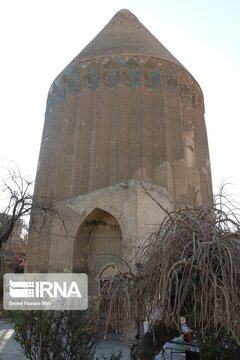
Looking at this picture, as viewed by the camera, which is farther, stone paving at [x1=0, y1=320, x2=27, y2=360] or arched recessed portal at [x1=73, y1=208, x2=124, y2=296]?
arched recessed portal at [x1=73, y1=208, x2=124, y2=296]

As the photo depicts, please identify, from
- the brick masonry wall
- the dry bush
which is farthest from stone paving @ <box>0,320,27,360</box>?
the brick masonry wall

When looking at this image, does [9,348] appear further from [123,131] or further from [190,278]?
[123,131]

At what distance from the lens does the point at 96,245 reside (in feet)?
49.9

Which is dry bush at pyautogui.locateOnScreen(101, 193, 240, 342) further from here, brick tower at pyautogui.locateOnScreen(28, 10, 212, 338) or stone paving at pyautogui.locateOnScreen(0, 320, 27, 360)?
brick tower at pyautogui.locateOnScreen(28, 10, 212, 338)

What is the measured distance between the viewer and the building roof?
1889 cm

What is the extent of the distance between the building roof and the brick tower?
102mm

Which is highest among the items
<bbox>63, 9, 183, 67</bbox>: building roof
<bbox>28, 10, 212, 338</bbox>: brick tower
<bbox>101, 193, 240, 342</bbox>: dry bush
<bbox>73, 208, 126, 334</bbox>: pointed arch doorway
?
<bbox>63, 9, 183, 67</bbox>: building roof

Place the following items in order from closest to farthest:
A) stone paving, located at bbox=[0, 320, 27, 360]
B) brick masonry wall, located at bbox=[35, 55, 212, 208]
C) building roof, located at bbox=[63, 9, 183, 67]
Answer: stone paving, located at bbox=[0, 320, 27, 360] → brick masonry wall, located at bbox=[35, 55, 212, 208] → building roof, located at bbox=[63, 9, 183, 67]

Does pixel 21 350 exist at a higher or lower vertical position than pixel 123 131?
lower

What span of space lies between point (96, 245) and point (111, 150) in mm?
4180

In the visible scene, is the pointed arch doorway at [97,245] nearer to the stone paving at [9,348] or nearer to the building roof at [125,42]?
the stone paving at [9,348]

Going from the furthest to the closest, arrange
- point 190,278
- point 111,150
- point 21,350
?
point 111,150
point 21,350
point 190,278

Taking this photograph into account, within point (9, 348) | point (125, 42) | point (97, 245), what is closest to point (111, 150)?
point (97, 245)

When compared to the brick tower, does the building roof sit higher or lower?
higher
